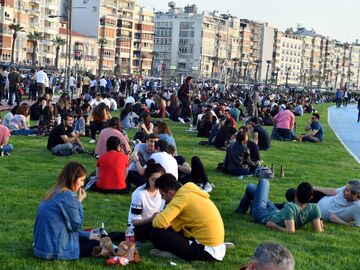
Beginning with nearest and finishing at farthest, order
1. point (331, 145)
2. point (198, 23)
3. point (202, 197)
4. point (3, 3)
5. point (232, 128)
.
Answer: point (202, 197)
point (232, 128)
point (331, 145)
point (3, 3)
point (198, 23)

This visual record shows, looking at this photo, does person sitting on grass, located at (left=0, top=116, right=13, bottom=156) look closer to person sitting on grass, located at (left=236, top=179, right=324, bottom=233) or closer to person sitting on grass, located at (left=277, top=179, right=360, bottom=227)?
person sitting on grass, located at (left=236, top=179, right=324, bottom=233)

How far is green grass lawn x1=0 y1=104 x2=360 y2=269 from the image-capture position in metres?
8.07

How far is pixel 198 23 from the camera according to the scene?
150875 mm

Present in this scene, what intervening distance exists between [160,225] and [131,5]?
132629 mm

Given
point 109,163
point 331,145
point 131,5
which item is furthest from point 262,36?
point 109,163

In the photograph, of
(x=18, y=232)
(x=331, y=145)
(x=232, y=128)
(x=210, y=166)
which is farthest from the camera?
(x=331, y=145)

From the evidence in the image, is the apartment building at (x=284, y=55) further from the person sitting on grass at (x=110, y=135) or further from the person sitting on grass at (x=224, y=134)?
the person sitting on grass at (x=110, y=135)

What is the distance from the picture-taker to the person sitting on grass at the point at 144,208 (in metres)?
8.64

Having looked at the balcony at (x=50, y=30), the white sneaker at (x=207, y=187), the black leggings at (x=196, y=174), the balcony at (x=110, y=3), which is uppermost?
the balcony at (x=110, y=3)

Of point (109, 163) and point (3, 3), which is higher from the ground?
point (3, 3)

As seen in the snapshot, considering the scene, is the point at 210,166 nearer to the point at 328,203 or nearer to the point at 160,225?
the point at 328,203

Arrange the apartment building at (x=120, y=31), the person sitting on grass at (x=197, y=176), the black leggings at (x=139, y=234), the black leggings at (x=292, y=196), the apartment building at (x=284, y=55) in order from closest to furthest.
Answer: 1. the black leggings at (x=139, y=234)
2. the black leggings at (x=292, y=196)
3. the person sitting on grass at (x=197, y=176)
4. the apartment building at (x=120, y=31)
5. the apartment building at (x=284, y=55)

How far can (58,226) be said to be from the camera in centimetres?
755

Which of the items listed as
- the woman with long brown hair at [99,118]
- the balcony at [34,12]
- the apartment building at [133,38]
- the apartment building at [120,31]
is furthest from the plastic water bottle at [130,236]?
the apartment building at [133,38]
